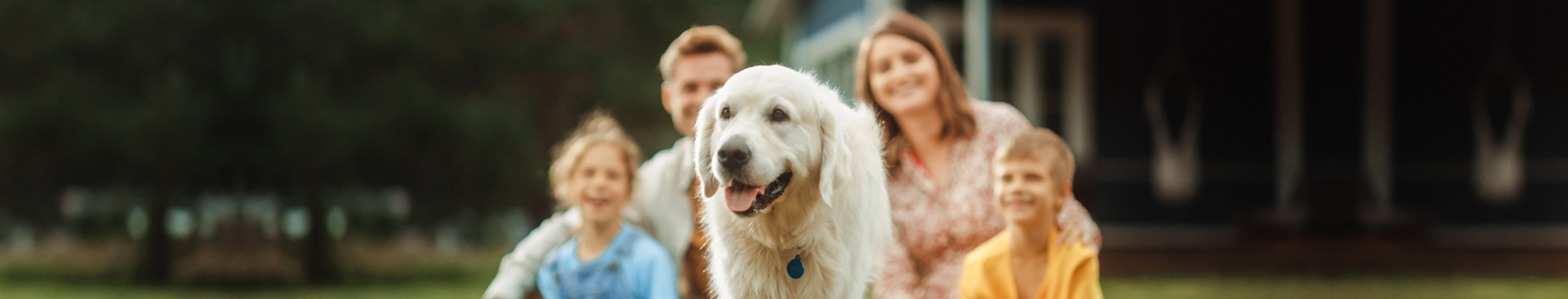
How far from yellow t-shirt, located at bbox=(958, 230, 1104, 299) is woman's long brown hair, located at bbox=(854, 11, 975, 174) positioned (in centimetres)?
46

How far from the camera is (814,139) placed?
2010mm

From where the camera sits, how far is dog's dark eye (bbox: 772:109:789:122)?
1960 mm

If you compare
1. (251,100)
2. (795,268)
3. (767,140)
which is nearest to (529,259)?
(795,268)

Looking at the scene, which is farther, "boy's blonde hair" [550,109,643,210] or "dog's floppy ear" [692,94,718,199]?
"boy's blonde hair" [550,109,643,210]

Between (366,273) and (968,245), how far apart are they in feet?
37.6

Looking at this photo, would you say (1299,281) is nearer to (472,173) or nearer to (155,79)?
(472,173)

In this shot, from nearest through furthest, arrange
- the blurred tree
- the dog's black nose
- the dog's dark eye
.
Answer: the dog's black nose → the dog's dark eye → the blurred tree

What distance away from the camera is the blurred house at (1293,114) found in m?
10.9

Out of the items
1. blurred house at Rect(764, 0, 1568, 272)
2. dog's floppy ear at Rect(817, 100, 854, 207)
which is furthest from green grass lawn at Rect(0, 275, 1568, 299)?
dog's floppy ear at Rect(817, 100, 854, 207)

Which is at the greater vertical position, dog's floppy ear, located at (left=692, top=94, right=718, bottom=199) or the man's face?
the man's face

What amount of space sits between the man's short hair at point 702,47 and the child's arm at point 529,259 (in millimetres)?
659

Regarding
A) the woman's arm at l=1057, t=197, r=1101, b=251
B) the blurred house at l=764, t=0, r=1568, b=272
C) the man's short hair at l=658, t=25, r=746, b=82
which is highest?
the blurred house at l=764, t=0, r=1568, b=272

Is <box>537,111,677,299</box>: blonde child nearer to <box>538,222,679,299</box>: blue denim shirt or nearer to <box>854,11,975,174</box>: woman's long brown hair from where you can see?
<box>538,222,679,299</box>: blue denim shirt

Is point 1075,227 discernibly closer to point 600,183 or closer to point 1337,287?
point 600,183
